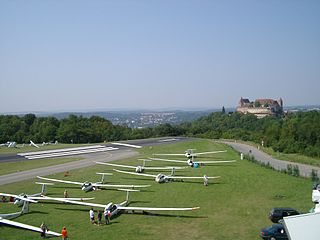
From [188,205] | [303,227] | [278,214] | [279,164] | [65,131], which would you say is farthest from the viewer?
[65,131]

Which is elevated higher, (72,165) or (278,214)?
(278,214)

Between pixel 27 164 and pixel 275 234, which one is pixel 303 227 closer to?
pixel 275 234

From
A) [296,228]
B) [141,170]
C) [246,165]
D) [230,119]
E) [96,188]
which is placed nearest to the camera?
[296,228]

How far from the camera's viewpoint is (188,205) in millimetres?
29516

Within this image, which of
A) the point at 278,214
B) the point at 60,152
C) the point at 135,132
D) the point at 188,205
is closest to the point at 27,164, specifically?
the point at 60,152

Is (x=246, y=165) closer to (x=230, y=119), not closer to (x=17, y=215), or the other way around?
(x=17, y=215)

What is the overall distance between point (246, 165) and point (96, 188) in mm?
23911

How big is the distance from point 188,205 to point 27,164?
33864 millimetres

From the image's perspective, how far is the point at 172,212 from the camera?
2788cm

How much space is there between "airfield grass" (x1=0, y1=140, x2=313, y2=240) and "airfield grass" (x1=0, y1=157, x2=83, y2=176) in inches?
344

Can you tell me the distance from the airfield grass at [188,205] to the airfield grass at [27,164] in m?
8.73

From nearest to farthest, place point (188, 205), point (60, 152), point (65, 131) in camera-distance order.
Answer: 1. point (188, 205)
2. point (60, 152)
3. point (65, 131)

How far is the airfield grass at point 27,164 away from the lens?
49622 mm

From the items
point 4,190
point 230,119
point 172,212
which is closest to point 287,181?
point 172,212
